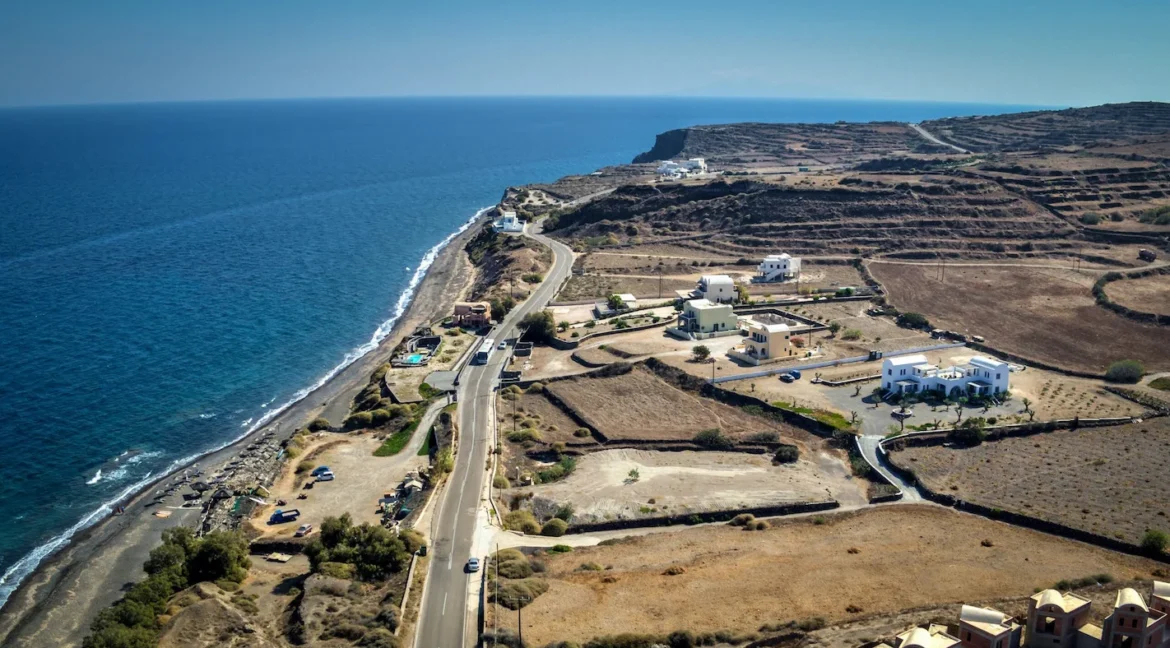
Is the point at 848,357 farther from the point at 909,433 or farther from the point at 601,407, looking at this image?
the point at 601,407

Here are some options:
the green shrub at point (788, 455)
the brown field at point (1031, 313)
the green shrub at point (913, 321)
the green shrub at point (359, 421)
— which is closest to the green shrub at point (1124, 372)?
the brown field at point (1031, 313)

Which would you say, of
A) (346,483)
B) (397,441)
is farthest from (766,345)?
(346,483)

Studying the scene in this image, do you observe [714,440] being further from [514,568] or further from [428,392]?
[428,392]

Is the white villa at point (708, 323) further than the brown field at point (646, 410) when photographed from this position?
Yes

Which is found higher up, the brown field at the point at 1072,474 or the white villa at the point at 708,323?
the white villa at the point at 708,323

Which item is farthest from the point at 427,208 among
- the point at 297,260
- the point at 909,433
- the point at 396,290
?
the point at 909,433

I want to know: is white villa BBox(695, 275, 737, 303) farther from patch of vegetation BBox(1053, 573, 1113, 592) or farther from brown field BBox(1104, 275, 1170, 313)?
patch of vegetation BBox(1053, 573, 1113, 592)

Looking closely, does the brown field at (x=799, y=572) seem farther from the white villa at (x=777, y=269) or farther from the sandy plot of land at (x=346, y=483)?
the white villa at (x=777, y=269)
